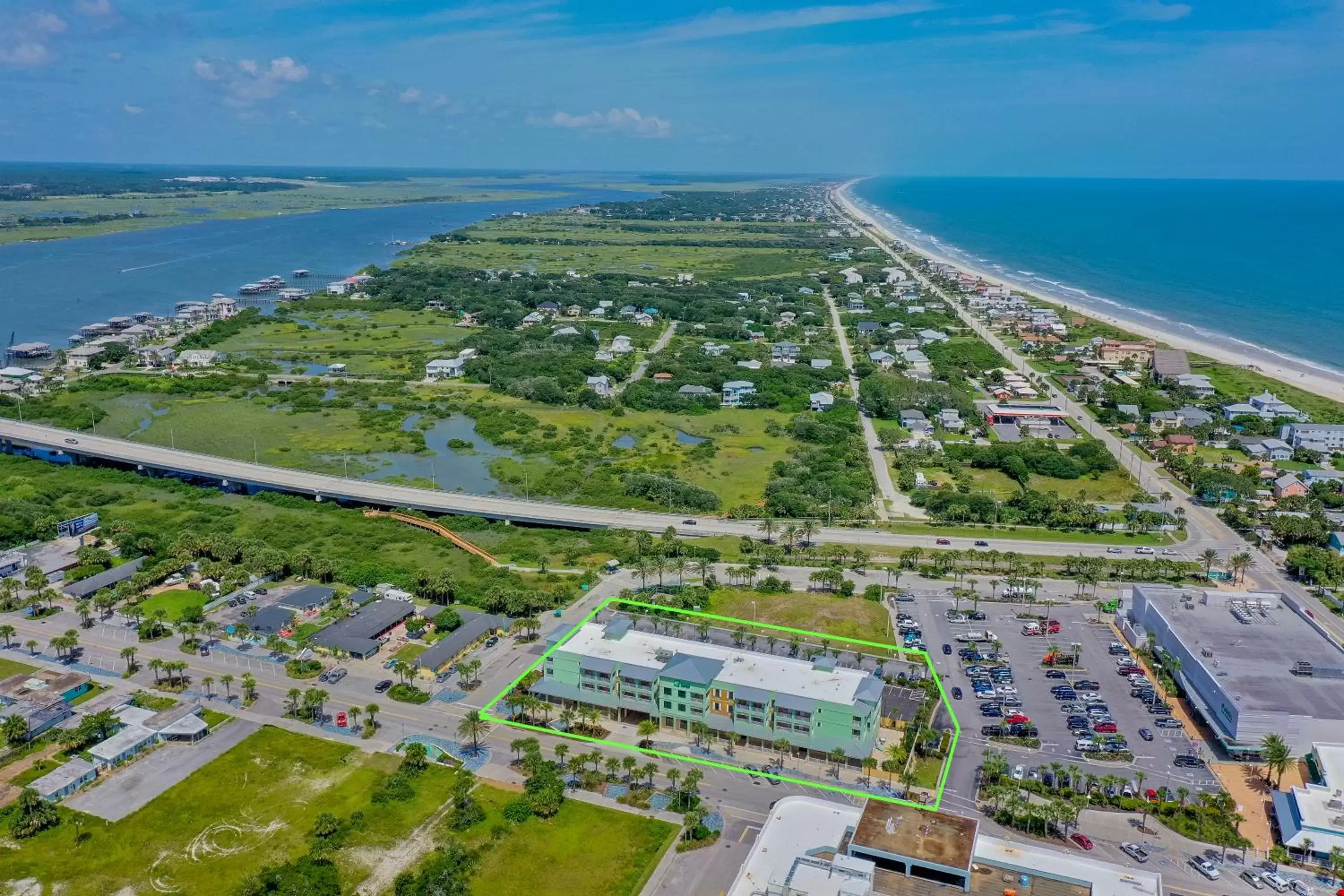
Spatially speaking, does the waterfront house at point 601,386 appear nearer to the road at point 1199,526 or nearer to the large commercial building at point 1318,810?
the road at point 1199,526

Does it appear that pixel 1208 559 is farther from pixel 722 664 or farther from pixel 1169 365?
pixel 1169 365

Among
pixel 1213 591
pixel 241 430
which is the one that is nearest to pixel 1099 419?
pixel 1213 591

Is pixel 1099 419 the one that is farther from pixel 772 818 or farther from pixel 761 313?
pixel 772 818

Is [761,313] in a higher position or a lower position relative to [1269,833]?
higher

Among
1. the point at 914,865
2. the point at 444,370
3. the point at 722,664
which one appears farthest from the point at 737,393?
the point at 914,865

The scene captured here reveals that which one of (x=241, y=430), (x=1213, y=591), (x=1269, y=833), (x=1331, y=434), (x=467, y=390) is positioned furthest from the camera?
(x=467, y=390)

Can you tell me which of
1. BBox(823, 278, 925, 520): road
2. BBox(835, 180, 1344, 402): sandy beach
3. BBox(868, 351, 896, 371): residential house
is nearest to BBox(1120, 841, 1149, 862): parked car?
BBox(823, 278, 925, 520): road

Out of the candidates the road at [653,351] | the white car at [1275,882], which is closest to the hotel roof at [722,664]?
the white car at [1275,882]
